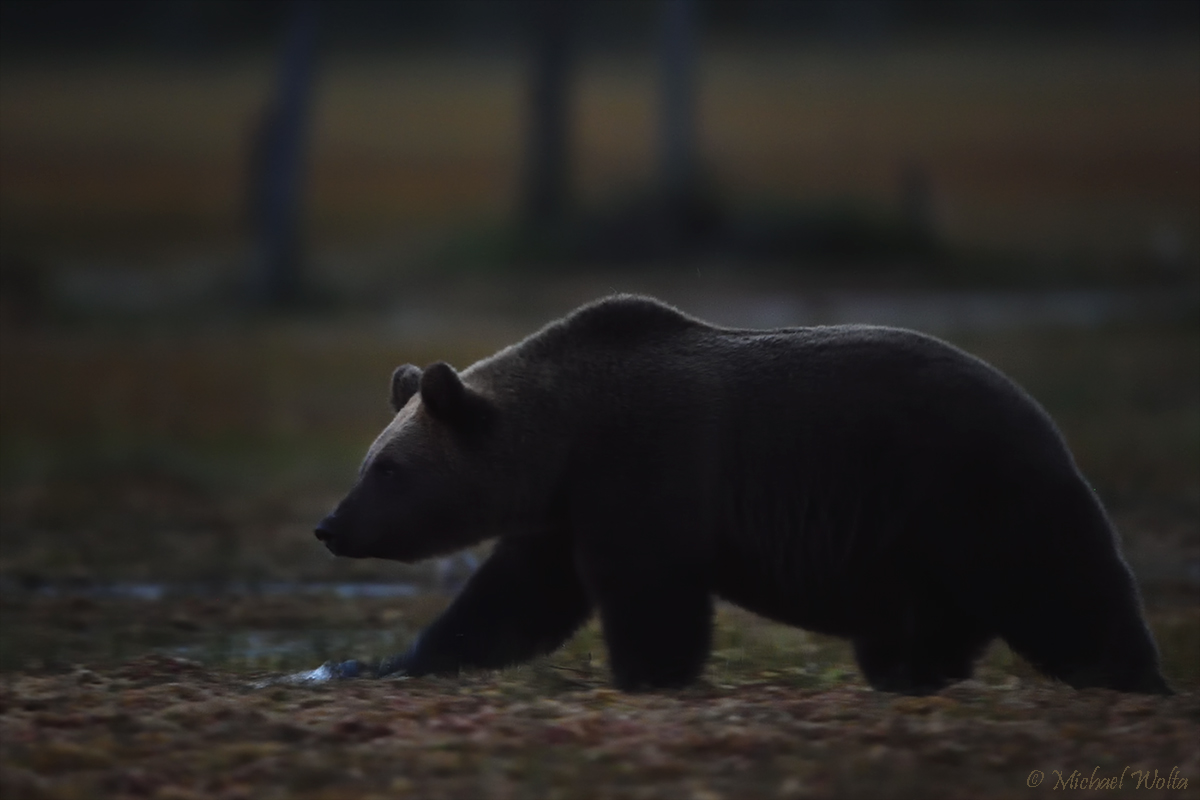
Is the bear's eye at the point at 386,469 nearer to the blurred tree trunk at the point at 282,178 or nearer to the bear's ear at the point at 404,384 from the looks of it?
the bear's ear at the point at 404,384

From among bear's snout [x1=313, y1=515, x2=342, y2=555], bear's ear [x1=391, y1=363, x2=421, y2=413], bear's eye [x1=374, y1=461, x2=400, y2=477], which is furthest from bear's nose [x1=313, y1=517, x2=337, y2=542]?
bear's ear [x1=391, y1=363, x2=421, y2=413]

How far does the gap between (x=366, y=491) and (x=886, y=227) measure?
25.0 meters

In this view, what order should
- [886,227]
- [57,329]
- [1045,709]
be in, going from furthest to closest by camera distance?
1. [886,227]
2. [57,329]
3. [1045,709]

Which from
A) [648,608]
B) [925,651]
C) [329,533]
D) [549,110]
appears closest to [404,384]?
[329,533]

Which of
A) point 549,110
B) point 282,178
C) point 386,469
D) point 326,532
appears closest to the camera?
point 326,532

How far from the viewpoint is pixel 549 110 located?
3400cm

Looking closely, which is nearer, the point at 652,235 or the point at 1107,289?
the point at 1107,289

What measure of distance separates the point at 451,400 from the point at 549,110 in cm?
2686

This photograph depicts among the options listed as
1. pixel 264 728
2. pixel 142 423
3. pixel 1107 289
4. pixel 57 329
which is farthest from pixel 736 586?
pixel 1107 289

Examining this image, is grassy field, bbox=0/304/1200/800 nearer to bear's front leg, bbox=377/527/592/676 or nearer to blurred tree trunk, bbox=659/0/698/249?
bear's front leg, bbox=377/527/592/676

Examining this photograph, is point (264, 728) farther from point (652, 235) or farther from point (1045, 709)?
point (652, 235)

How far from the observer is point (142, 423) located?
19.4 meters
